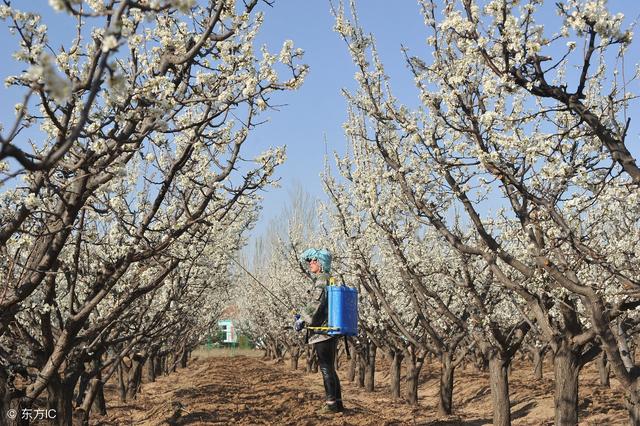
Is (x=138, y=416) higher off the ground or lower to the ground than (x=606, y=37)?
lower

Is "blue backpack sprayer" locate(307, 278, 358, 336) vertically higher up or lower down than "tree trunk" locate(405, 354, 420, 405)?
higher up

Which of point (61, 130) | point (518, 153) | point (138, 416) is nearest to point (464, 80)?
point (518, 153)

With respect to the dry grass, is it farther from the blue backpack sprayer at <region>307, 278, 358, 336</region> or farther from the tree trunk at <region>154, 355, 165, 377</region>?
the blue backpack sprayer at <region>307, 278, 358, 336</region>

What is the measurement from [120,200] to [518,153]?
4.66 metres

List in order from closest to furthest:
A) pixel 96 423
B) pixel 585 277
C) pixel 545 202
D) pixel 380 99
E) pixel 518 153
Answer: pixel 545 202
pixel 518 153
pixel 380 99
pixel 585 277
pixel 96 423

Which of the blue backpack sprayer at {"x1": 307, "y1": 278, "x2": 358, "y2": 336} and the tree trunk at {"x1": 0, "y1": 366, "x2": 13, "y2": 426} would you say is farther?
the blue backpack sprayer at {"x1": 307, "y1": 278, "x2": 358, "y2": 336}

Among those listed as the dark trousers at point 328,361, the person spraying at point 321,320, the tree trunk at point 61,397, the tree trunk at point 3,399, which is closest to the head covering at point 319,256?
the person spraying at point 321,320

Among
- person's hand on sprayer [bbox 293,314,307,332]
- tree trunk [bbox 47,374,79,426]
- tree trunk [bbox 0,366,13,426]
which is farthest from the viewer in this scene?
person's hand on sprayer [bbox 293,314,307,332]

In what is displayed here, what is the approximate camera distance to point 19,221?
483 cm

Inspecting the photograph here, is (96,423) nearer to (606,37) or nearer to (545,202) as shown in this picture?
(545,202)

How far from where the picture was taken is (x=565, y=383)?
1040cm

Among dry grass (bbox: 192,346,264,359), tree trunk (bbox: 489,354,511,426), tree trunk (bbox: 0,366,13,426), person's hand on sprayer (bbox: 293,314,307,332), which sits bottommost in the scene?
tree trunk (bbox: 489,354,511,426)

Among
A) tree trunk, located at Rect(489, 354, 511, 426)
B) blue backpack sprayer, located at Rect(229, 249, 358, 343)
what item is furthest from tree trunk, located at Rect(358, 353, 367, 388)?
blue backpack sprayer, located at Rect(229, 249, 358, 343)

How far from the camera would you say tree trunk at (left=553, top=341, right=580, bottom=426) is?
1027cm
